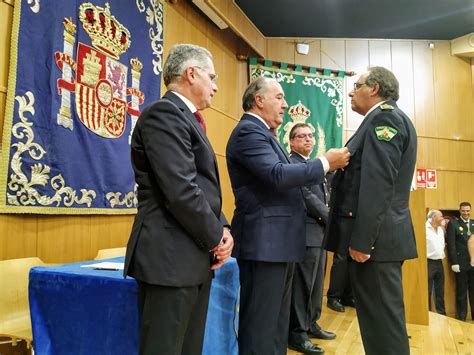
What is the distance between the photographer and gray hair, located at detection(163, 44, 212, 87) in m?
1.35

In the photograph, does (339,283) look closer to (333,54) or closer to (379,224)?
(379,224)

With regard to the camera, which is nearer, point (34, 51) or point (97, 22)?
point (34, 51)

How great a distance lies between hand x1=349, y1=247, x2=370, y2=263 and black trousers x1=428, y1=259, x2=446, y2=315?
15.0 ft

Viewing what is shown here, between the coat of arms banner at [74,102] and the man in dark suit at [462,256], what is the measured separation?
488cm

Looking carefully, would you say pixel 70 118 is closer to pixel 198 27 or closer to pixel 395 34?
pixel 198 27

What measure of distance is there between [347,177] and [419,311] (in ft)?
6.75

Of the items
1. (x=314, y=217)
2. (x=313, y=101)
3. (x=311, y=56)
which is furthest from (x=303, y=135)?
(x=311, y=56)

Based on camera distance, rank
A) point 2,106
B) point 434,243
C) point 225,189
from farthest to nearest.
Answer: point 434,243 < point 225,189 < point 2,106

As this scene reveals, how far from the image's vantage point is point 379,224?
1.54m

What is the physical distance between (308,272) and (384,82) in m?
1.35

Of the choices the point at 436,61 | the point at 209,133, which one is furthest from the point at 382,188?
the point at 436,61

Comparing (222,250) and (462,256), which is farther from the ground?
(222,250)

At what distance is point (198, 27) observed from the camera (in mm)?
4324

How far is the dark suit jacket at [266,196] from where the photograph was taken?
163 centimetres
